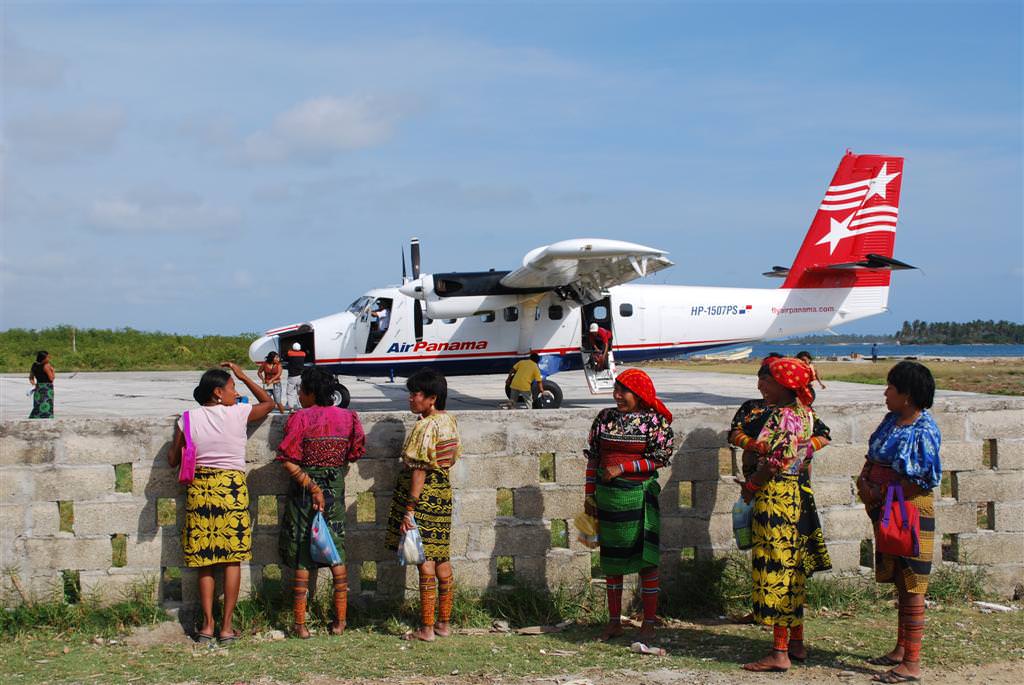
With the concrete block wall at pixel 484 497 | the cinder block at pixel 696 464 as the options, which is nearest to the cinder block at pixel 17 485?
the concrete block wall at pixel 484 497

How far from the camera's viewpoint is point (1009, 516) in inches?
253

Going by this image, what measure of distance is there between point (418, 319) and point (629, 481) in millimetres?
13456

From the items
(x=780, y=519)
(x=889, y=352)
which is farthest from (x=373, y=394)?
(x=889, y=352)

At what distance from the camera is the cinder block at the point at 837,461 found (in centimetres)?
621

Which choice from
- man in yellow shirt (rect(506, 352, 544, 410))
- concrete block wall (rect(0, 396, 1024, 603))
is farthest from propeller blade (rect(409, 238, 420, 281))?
concrete block wall (rect(0, 396, 1024, 603))

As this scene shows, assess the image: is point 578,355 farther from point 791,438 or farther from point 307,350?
point 791,438

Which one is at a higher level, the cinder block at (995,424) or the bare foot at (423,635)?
the cinder block at (995,424)

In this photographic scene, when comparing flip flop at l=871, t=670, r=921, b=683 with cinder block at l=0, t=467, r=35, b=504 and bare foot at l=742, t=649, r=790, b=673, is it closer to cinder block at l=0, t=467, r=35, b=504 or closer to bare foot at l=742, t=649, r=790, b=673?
bare foot at l=742, t=649, r=790, b=673

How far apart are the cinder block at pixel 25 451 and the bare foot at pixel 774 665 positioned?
4.31 metres

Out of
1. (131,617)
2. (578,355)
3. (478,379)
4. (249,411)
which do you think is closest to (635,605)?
(249,411)

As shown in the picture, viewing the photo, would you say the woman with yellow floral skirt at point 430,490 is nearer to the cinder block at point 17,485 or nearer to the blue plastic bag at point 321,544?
the blue plastic bag at point 321,544

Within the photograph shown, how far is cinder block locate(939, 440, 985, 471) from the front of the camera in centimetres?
634

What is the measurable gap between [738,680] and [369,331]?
14375 millimetres

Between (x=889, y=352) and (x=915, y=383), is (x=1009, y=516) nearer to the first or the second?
(x=915, y=383)
